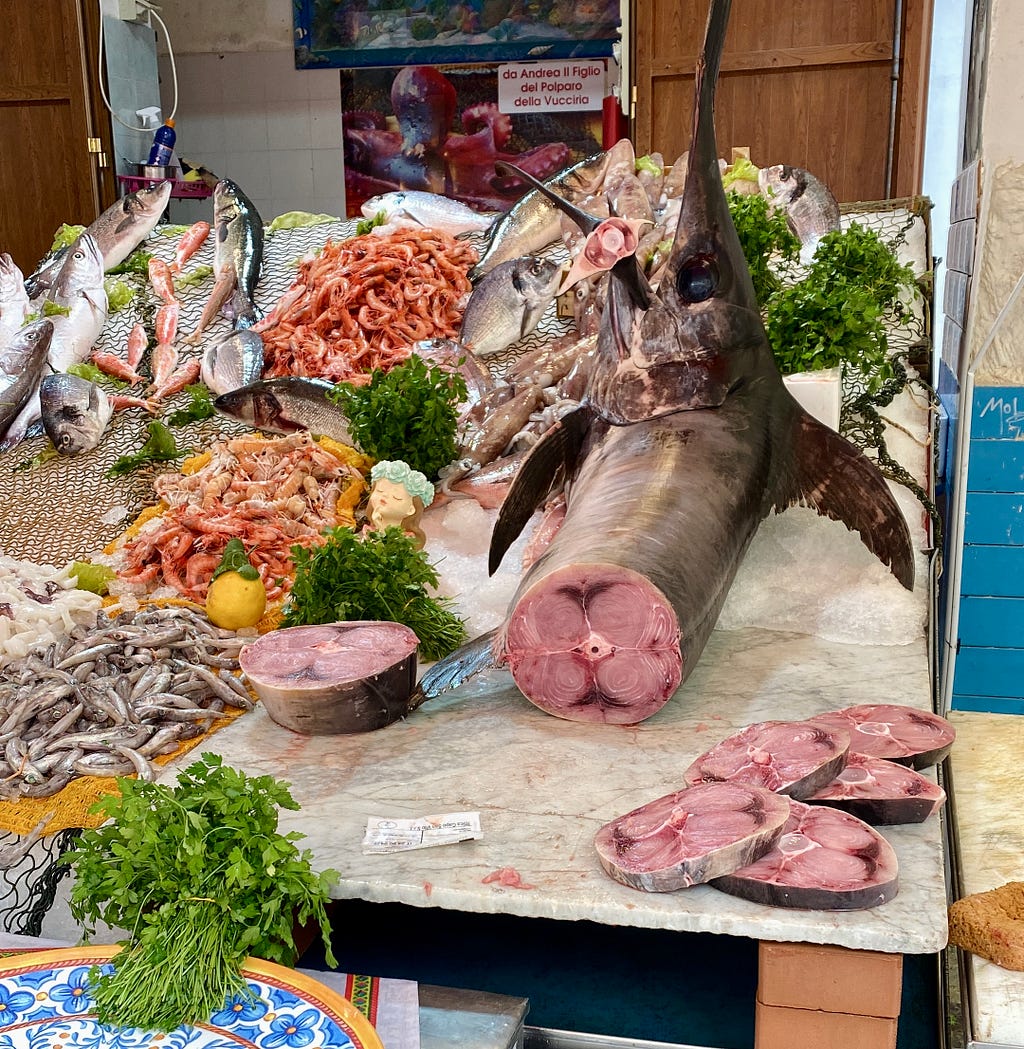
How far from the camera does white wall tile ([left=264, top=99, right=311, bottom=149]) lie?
10.9 m

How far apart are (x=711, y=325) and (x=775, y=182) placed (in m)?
2.55

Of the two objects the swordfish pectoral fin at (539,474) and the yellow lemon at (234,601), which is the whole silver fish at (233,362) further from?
the swordfish pectoral fin at (539,474)

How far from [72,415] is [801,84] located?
18.5 ft

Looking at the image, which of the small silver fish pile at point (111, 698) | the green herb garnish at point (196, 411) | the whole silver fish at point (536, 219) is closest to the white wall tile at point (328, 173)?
the whole silver fish at point (536, 219)

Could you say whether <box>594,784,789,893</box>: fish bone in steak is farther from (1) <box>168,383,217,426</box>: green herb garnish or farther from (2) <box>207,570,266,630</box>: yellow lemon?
(1) <box>168,383,217,426</box>: green herb garnish

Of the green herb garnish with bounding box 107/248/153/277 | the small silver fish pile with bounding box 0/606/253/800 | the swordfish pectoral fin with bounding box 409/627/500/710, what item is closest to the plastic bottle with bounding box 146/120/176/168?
the green herb garnish with bounding box 107/248/153/277

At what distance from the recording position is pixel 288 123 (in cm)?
1097

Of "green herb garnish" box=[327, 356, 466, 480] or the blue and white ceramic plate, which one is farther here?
"green herb garnish" box=[327, 356, 466, 480]

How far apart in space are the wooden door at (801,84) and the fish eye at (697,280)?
518 cm

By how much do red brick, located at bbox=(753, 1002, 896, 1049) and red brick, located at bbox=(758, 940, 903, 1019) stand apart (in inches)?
0.6

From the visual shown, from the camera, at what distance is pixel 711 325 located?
3.41 m

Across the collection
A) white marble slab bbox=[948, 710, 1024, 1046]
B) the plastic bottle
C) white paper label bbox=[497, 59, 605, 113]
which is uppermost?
white paper label bbox=[497, 59, 605, 113]

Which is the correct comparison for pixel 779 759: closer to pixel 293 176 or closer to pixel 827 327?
pixel 827 327

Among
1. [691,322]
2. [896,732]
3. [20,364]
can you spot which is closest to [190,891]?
[896,732]
